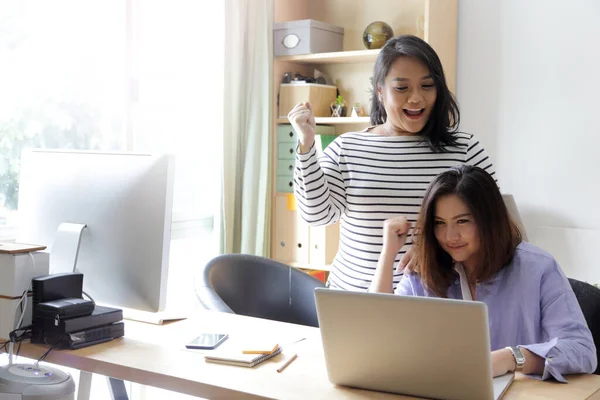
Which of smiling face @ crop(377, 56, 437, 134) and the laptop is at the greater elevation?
smiling face @ crop(377, 56, 437, 134)

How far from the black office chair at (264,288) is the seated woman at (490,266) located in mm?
737

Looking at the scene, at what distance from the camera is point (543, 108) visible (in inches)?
130

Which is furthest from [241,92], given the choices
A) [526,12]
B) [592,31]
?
[592,31]

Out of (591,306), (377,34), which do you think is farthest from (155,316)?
(377,34)

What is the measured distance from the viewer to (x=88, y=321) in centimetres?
176

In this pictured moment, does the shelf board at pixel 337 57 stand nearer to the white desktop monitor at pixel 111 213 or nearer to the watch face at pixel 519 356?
the white desktop monitor at pixel 111 213

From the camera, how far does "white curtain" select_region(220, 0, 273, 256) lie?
3521 mm

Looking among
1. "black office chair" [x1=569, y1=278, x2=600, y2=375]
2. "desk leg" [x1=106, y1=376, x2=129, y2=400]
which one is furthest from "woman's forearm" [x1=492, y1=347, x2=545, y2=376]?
"desk leg" [x1=106, y1=376, x2=129, y2=400]

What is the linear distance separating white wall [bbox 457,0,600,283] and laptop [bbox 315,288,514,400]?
76.7 inches

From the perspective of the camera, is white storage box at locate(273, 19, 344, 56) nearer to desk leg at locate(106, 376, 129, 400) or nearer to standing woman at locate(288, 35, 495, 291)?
standing woman at locate(288, 35, 495, 291)

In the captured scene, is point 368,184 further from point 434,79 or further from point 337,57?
point 337,57

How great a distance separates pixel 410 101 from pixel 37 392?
121 cm

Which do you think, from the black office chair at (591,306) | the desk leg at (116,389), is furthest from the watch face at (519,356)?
the desk leg at (116,389)

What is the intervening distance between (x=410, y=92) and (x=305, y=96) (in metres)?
1.58
